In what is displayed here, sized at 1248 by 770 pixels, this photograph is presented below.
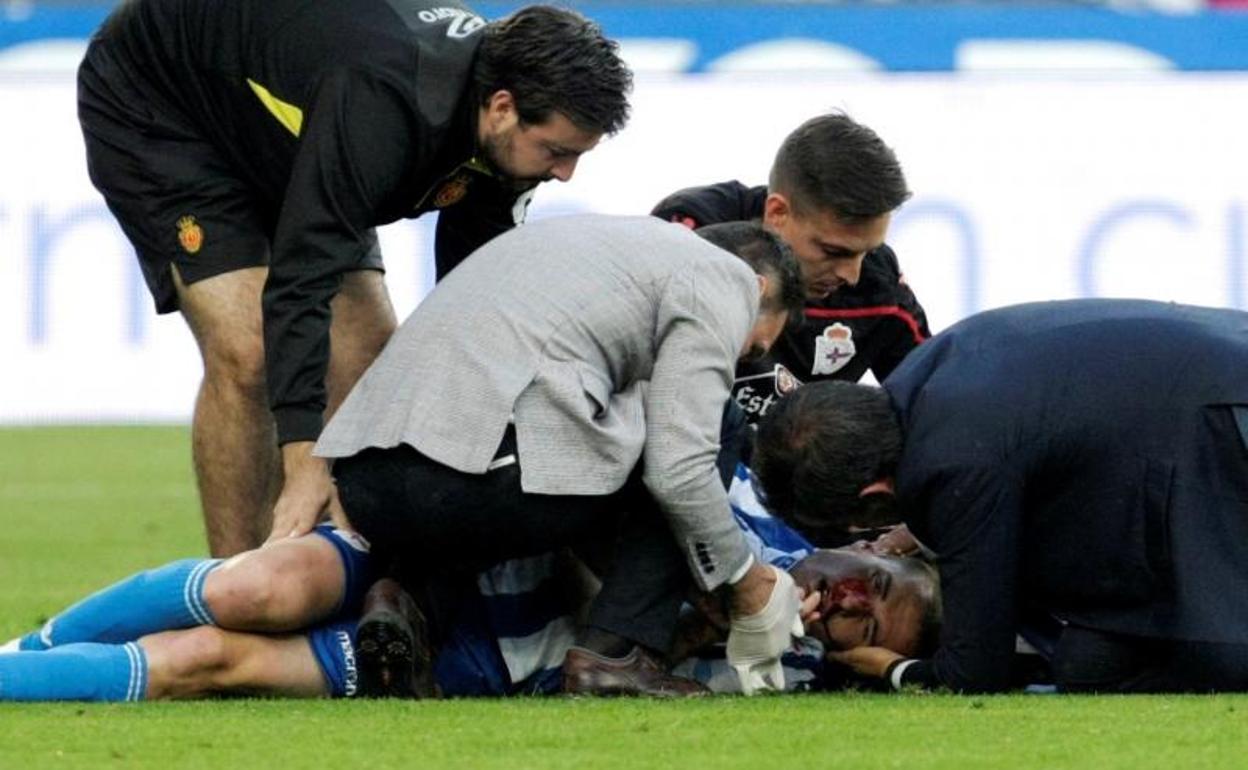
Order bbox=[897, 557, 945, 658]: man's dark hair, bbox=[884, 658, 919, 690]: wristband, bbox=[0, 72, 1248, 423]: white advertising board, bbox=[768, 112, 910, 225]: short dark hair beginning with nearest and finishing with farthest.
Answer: bbox=[884, 658, 919, 690]: wristband, bbox=[897, 557, 945, 658]: man's dark hair, bbox=[768, 112, 910, 225]: short dark hair, bbox=[0, 72, 1248, 423]: white advertising board

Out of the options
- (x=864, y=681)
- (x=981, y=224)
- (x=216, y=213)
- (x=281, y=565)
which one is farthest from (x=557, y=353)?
(x=981, y=224)

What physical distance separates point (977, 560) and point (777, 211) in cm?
177

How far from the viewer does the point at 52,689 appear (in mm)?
5328

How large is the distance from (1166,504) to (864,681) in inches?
33.7

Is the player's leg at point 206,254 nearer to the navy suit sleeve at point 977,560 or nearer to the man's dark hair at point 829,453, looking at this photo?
the man's dark hair at point 829,453

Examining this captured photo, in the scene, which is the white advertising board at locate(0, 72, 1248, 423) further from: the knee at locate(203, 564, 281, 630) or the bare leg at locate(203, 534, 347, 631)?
the knee at locate(203, 564, 281, 630)

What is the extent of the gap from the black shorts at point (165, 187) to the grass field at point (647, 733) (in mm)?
1587

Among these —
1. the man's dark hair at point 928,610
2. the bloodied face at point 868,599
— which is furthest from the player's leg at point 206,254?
the man's dark hair at point 928,610

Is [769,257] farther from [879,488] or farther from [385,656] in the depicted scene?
[385,656]

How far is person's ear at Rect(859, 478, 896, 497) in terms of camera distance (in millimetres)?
5410

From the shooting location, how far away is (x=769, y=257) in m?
5.78

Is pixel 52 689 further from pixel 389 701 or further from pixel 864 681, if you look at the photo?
pixel 864 681

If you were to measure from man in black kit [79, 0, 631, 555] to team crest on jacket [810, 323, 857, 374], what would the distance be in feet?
3.22

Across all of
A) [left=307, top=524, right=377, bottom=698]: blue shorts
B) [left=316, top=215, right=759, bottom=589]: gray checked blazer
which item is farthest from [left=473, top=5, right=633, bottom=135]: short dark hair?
[left=307, top=524, right=377, bottom=698]: blue shorts
